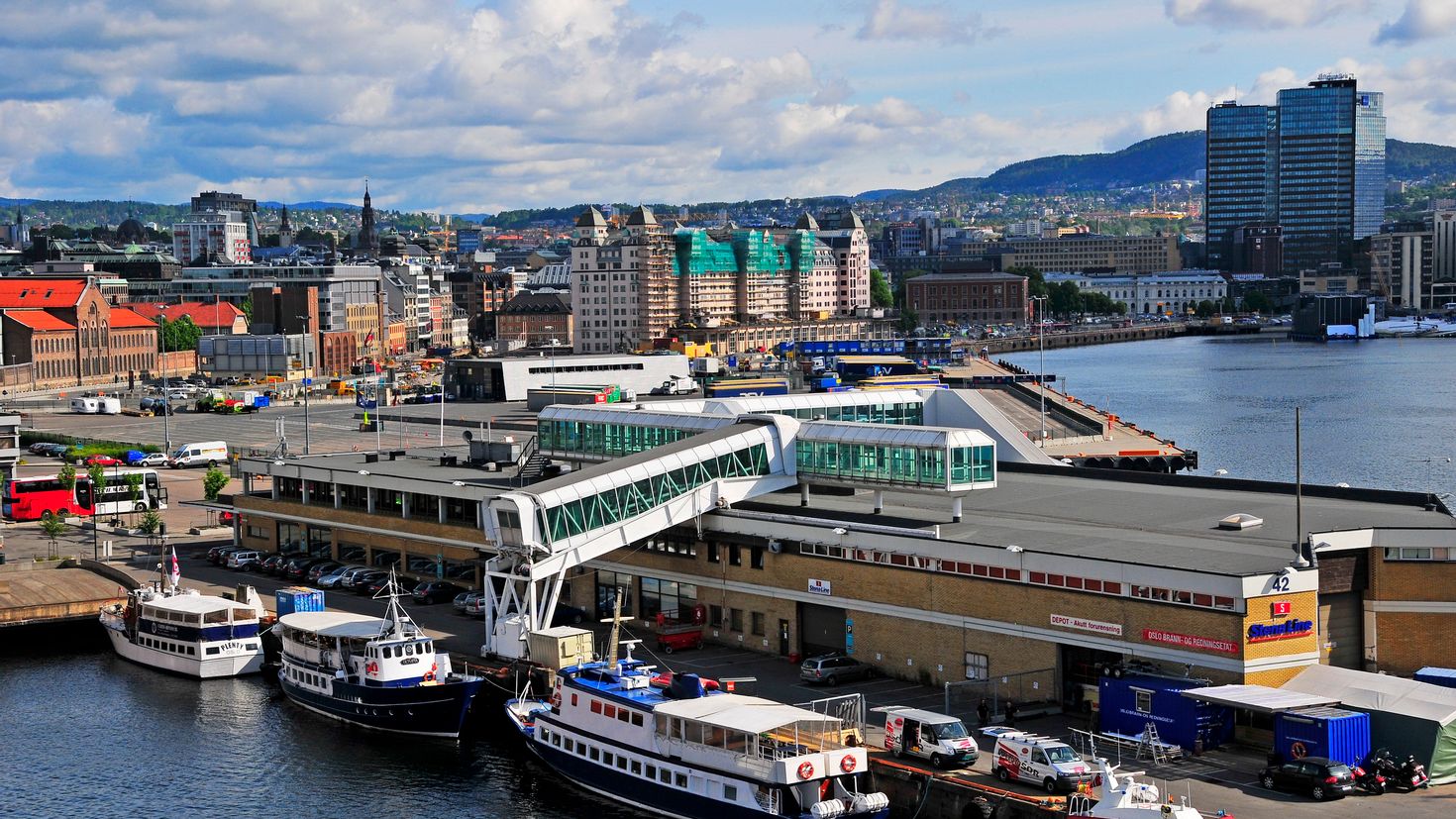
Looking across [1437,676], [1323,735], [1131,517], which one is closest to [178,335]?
[1131,517]

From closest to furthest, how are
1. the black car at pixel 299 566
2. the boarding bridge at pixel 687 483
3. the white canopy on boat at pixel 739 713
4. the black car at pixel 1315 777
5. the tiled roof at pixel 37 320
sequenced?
1. the black car at pixel 1315 777
2. the white canopy on boat at pixel 739 713
3. the boarding bridge at pixel 687 483
4. the black car at pixel 299 566
5. the tiled roof at pixel 37 320

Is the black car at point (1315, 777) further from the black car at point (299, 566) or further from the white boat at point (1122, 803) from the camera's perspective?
the black car at point (299, 566)

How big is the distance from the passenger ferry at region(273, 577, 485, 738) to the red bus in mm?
35257

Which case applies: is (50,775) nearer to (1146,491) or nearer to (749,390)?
(1146,491)

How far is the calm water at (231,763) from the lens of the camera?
122 ft

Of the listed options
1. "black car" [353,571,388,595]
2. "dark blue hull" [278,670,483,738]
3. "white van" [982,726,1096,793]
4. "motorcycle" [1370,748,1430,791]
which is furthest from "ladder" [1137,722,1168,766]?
"black car" [353,571,388,595]

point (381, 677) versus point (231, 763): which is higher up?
point (381, 677)

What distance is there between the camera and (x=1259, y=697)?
33500 mm

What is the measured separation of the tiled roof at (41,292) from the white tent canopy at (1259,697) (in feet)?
455

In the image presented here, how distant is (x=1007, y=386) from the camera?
116 m

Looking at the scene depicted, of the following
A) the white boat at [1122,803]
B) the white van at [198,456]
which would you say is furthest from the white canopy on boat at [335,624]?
the white van at [198,456]

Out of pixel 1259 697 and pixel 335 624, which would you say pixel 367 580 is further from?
pixel 1259 697

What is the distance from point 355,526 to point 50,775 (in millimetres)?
19957

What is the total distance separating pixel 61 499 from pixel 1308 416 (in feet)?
310
